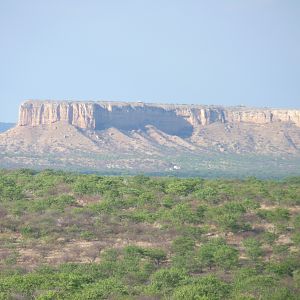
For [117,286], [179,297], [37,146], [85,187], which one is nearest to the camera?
[179,297]

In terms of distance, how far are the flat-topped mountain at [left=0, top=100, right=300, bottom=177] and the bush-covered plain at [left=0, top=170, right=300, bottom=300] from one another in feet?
265

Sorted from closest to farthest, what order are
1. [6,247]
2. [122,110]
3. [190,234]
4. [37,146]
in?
[6,247] → [190,234] → [37,146] → [122,110]

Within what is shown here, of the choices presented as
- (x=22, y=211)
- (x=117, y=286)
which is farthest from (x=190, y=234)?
(x=117, y=286)

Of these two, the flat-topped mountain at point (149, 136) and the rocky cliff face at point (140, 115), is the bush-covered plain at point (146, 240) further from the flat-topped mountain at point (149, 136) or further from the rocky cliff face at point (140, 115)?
the rocky cliff face at point (140, 115)

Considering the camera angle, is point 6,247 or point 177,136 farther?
point 177,136

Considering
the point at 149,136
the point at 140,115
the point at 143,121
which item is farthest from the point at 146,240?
the point at 149,136

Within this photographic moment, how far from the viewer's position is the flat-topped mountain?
138 metres

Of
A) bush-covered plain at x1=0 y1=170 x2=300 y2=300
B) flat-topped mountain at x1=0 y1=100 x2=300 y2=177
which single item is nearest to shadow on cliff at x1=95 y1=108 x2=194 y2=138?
flat-topped mountain at x1=0 y1=100 x2=300 y2=177

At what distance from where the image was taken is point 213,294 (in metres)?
24.5

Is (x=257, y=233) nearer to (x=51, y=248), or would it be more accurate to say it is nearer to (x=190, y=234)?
(x=190, y=234)

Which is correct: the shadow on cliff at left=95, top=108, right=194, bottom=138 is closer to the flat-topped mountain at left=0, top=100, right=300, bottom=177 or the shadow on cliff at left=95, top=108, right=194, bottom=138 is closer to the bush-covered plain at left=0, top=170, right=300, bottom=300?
the flat-topped mountain at left=0, top=100, right=300, bottom=177

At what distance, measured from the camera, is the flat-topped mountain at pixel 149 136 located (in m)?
138

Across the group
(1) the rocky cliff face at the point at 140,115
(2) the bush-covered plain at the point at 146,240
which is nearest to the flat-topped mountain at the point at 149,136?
(1) the rocky cliff face at the point at 140,115

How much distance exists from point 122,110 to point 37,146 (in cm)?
2030
